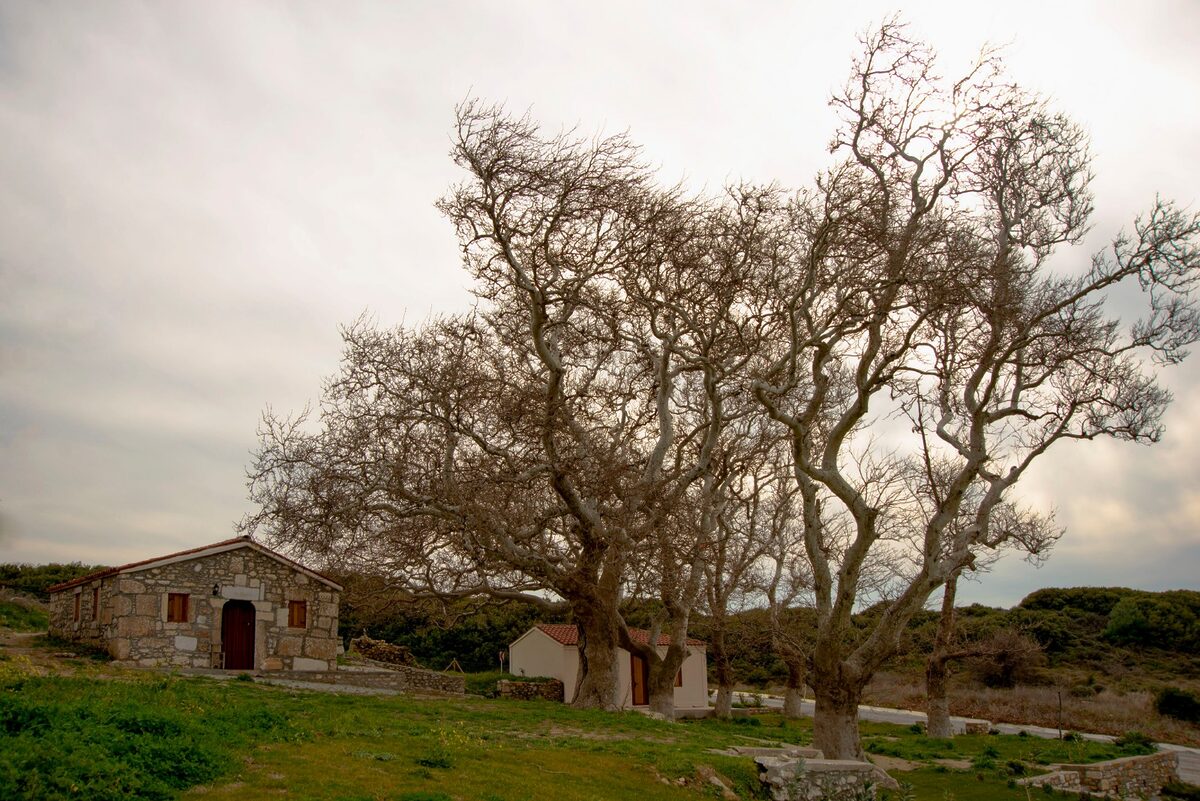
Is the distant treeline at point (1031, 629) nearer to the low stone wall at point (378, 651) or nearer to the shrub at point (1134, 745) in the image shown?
the low stone wall at point (378, 651)

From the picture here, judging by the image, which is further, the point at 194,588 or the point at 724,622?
the point at 724,622

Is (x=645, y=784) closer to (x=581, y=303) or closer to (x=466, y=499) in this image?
(x=466, y=499)

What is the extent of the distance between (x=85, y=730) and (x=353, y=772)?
261cm

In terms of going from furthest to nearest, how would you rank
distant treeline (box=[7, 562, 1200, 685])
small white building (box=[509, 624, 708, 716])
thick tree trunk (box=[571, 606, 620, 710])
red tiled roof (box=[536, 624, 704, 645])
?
1. distant treeline (box=[7, 562, 1200, 685])
2. red tiled roof (box=[536, 624, 704, 645])
3. small white building (box=[509, 624, 708, 716])
4. thick tree trunk (box=[571, 606, 620, 710])

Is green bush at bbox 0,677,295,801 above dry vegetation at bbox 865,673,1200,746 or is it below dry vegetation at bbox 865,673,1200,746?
above

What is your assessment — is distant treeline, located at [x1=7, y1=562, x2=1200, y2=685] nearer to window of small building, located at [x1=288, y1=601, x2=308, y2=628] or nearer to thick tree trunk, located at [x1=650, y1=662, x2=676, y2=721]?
thick tree trunk, located at [x1=650, y1=662, x2=676, y2=721]

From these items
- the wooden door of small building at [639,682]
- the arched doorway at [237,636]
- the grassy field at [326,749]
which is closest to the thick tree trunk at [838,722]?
the grassy field at [326,749]

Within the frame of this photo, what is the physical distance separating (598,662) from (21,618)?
760 inches

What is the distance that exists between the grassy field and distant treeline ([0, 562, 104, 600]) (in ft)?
75.4

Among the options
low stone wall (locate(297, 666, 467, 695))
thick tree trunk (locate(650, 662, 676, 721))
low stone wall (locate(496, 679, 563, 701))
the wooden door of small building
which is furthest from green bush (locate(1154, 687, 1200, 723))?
low stone wall (locate(297, 666, 467, 695))

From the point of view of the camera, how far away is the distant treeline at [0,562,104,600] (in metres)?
36.2

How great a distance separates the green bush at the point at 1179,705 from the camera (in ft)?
107

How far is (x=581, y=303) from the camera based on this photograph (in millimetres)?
16969

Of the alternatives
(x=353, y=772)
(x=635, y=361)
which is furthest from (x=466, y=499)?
(x=353, y=772)
